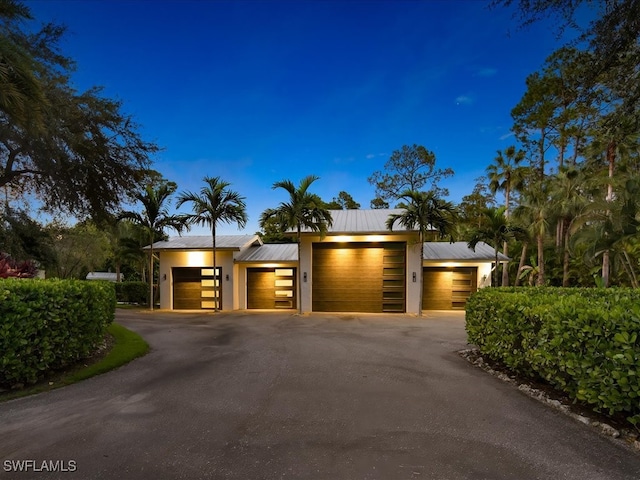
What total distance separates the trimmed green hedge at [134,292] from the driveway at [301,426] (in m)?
18.2

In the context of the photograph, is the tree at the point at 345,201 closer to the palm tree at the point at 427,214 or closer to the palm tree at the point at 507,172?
the palm tree at the point at 507,172

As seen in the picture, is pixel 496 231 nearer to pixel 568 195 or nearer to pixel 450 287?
pixel 450 287

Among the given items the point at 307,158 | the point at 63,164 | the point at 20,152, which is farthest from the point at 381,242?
the point at 20,152

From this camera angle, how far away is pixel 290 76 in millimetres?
12812

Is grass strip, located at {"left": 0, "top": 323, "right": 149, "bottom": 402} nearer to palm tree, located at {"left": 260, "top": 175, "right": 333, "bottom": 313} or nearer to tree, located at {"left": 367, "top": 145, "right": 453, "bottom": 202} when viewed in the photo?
palm tree, located at {"left": 260, "top": 175, "right": 333, "bottom": 313}

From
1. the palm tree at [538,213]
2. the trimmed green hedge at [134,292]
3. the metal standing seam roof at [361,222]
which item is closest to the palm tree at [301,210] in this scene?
the metal standing seam roof at [361,222]

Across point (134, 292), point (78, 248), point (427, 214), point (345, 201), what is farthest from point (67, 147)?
point (345, 201)

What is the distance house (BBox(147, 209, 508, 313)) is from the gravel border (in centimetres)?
830

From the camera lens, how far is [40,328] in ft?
15.2

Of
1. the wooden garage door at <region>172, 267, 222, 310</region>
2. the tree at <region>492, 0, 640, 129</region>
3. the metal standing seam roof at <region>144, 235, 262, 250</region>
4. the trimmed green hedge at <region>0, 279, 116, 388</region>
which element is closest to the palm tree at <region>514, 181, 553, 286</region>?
the tree at <region>492, 0, 640, 129</region>

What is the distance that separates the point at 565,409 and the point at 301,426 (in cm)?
326

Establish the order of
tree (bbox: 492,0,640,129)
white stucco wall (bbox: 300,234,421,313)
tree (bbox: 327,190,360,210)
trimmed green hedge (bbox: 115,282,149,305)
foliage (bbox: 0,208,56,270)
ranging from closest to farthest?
tree (bbox: 492,0,640,129)
foliage (bbox: 0,208,56,270)
white stucco wall (bbox: 300,234,421,313)
trimmed green hedge (bbox: 115,282,149,305)
tree (bbox: 327,190,360,210)

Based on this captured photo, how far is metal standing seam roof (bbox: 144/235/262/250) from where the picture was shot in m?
16.4

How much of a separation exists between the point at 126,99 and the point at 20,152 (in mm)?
3537
